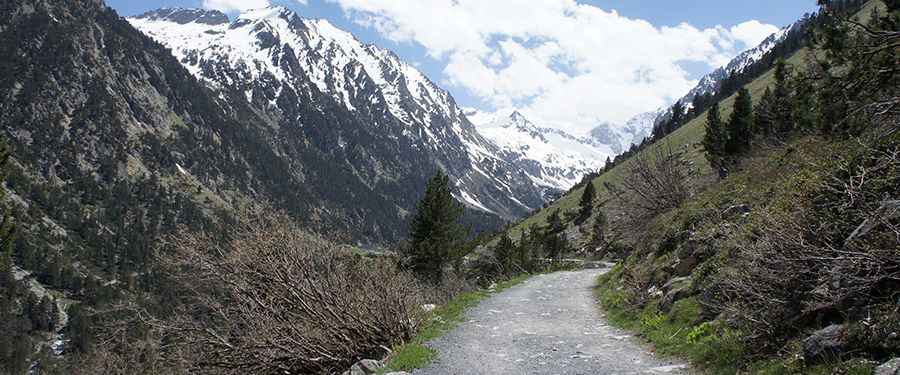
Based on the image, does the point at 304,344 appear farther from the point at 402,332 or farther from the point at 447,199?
the point at 447,199

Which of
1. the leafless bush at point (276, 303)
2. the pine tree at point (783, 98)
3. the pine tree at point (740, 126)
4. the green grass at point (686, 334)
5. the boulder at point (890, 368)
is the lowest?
the green grass at point (686, 334)

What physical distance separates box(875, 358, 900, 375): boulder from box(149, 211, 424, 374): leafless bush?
935 centimetres

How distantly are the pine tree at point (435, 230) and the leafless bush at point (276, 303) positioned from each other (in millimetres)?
27478

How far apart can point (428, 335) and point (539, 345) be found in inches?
114

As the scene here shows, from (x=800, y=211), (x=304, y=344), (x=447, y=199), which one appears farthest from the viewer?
(x=447, y=199)

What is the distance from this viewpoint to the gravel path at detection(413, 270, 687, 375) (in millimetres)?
11328

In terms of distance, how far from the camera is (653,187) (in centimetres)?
2794

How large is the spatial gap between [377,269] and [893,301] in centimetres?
1021

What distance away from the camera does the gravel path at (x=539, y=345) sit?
37.2 feet

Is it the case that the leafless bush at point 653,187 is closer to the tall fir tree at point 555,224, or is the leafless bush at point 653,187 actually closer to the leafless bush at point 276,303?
the leafless bush at point 276,303

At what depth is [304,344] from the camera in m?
12.1

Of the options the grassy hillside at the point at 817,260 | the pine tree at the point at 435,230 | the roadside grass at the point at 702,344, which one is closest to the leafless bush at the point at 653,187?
the roadside grass at the point at 702,344

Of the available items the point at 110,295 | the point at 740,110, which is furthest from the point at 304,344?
the point at 110,295

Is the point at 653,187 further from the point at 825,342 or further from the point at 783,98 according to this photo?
the point at 825,342
